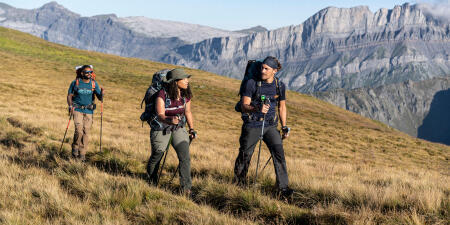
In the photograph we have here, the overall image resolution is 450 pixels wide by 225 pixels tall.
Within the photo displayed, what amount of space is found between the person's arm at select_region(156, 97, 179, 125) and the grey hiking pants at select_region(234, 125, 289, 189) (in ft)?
4.82

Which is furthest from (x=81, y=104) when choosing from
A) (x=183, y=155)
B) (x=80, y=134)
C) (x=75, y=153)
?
(x=183, y=155)

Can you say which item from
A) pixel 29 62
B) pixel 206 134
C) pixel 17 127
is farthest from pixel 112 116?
pixel 29 62

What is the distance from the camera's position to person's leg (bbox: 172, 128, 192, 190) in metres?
6.73

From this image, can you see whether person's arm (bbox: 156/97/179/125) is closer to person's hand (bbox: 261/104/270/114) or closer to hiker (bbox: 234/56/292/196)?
hiker (bbox: 234/56/292/196)

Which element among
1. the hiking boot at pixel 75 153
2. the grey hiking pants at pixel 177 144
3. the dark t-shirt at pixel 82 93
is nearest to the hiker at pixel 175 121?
the grey hiking pants at pixel 177 144

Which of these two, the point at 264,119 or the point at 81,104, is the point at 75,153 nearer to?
the point at 81,104

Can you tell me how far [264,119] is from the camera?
6965mm

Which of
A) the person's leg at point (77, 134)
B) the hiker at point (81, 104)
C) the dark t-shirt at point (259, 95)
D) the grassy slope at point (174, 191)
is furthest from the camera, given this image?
the hiker at point (81, 104)

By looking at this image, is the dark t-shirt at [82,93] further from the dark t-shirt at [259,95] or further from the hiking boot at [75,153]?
the dark t-shirt at [259,95]

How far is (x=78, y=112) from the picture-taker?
10719mm

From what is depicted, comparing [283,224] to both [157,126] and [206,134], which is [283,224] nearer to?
[157,126]

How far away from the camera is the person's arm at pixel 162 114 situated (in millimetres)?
6523

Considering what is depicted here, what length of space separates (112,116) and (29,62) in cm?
3052

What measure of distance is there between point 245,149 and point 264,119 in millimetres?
726
